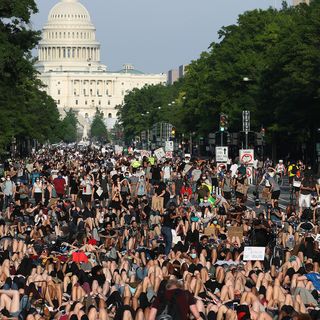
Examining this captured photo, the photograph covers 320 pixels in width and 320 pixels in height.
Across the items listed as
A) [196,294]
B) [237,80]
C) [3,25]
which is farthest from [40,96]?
[196,294]

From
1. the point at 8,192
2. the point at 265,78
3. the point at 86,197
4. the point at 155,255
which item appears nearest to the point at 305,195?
the point at 86,197

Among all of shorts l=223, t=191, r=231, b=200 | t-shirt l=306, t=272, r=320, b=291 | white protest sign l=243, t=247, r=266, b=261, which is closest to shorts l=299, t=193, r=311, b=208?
shorts l=223, t=191, r=231, b=200

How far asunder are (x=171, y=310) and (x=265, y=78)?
254 feet

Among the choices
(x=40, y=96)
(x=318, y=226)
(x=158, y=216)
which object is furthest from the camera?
(x=40, y=96)

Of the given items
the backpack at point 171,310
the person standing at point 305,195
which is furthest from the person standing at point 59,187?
the backpack at point 171,310

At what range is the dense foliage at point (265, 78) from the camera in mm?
83688

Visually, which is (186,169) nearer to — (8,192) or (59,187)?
(59,187)

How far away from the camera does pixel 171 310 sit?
19859 millimetres

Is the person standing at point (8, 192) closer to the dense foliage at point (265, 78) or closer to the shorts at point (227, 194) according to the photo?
the shorts at point (227, 194)

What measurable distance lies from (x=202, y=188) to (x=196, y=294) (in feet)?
70.5

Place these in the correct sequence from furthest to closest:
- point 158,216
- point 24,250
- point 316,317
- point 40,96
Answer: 1. point 40,96
2. point 158,216
3. point 24,250
4. point 316,317

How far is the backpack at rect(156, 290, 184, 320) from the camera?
19.7m

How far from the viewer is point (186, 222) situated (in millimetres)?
37500

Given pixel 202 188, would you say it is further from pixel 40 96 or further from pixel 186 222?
pixel 40 96
